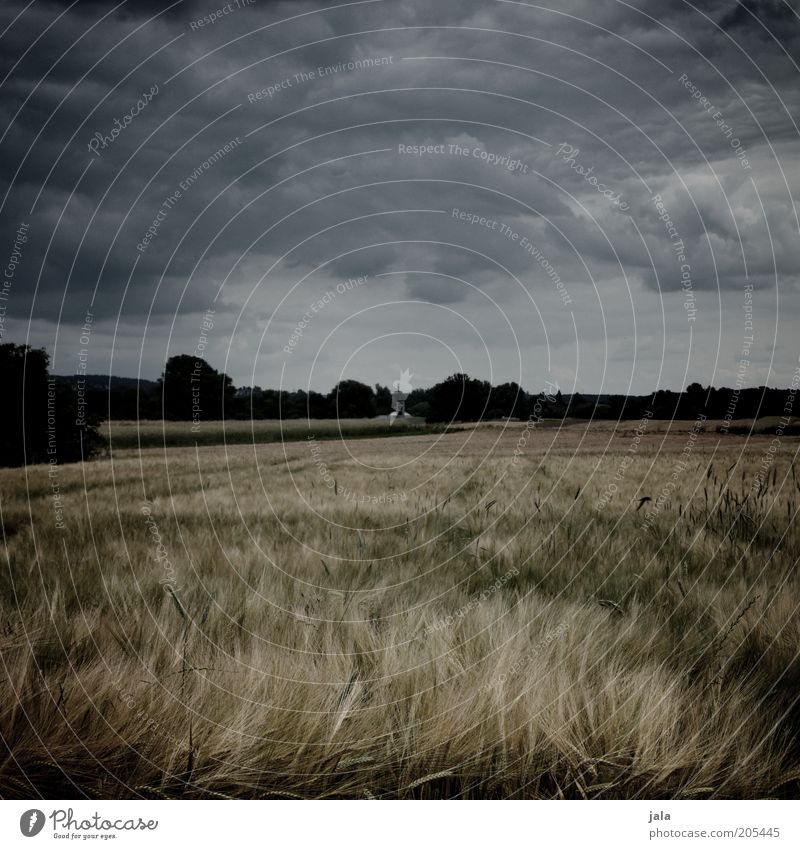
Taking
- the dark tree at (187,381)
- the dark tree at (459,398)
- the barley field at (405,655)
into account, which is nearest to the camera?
the barley field at (405,655)

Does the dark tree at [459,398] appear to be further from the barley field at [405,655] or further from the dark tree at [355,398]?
the barley field at [405,655]

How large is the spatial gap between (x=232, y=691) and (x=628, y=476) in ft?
12.2

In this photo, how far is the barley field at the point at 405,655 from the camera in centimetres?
158

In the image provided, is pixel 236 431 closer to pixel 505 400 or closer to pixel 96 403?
pixel 505 400

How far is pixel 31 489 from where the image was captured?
3.27m

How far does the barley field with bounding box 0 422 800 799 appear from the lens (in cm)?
158

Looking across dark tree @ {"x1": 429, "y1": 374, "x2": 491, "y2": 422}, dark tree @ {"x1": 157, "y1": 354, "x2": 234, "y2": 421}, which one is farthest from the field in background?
dark tree @ {"x1": 429, "y1": 374, "x2": 491, "y2": 422}

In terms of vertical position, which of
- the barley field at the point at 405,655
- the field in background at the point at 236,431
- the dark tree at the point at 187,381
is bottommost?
the barley field at the point at 405,655

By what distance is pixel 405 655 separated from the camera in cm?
187

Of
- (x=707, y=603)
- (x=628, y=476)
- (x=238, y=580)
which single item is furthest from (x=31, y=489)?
(x=628, y=476)

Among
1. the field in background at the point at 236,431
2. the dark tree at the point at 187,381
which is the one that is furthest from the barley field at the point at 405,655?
the field in background at the point at 236,431

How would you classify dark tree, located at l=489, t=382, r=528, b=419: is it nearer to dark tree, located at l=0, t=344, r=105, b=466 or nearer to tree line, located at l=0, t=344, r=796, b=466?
tree line, located at l=0, t=344, r=796, b=466

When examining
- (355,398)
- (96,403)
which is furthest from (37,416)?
(355,398)
